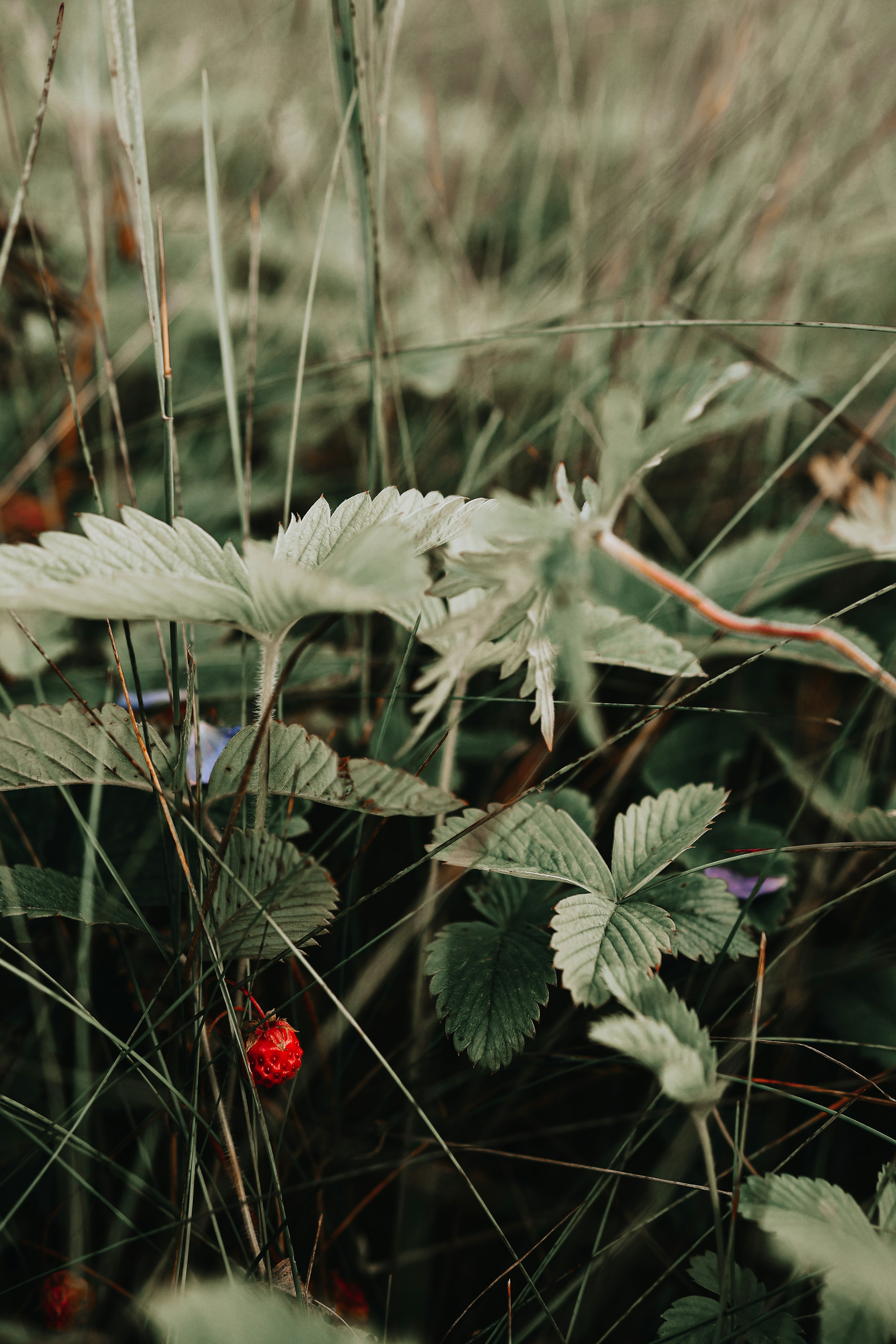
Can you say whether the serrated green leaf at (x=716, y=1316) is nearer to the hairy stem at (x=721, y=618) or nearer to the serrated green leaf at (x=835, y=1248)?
the serrated green leaf at (x=835, y=1248)

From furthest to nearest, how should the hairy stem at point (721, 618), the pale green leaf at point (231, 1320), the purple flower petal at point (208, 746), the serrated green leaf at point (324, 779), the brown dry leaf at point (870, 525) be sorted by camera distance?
the brown dry leaf at point (870, 525), the purple flower petal at point (208, 746), the serrated green leaf at point (324, 779), the hairy stem at point (721, 618), the pale green leaf at point (231, 1320)

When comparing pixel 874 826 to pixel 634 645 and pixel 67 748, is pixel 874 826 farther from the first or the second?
pixel 67 748

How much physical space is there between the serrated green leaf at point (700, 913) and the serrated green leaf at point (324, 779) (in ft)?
0.64

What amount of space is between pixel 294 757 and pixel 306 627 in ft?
1.32

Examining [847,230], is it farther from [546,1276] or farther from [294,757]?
[546,1276]

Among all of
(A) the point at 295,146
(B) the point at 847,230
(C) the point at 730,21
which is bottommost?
(B) the point at 847,230

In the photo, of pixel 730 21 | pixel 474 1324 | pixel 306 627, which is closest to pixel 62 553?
pixel 306 627

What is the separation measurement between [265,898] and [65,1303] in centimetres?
35

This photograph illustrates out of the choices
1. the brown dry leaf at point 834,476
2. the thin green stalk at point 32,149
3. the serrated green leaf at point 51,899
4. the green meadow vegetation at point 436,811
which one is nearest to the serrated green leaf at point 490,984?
the green meadow vegetation at point 436,811

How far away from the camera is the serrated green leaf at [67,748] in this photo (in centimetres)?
57

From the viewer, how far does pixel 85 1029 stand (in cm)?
57

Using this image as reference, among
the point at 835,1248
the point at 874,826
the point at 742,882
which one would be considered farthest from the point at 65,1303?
the point at 874,826

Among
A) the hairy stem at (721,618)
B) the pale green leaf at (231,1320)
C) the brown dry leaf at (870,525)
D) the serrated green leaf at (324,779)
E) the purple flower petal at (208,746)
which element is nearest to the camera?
the pale green leaf at (231,1320)

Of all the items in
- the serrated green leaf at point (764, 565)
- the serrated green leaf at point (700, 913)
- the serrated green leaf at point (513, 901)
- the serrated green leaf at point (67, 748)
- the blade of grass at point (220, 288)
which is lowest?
the serrated green leaf at point (513, 901)
